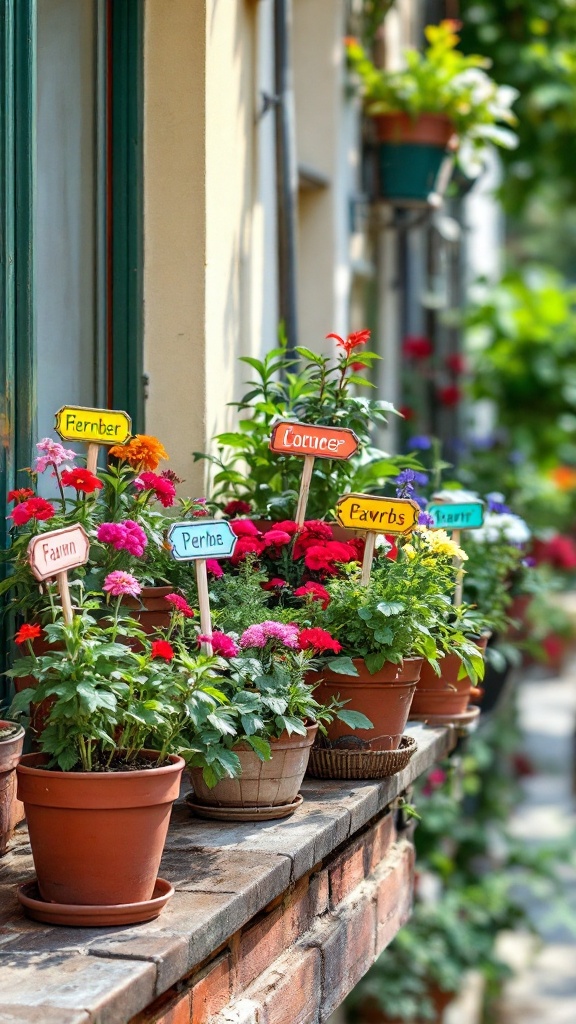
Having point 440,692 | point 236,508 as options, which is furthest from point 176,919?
point 440,692

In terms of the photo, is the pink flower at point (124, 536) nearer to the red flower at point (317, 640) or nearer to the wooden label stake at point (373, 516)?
the red flower at point (317, 640)

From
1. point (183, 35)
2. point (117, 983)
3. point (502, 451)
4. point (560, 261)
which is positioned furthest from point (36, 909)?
point (560, 261)

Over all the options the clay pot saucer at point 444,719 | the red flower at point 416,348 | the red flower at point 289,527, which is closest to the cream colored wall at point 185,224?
the red flower at point 289,527

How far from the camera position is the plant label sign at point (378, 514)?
2.47 m

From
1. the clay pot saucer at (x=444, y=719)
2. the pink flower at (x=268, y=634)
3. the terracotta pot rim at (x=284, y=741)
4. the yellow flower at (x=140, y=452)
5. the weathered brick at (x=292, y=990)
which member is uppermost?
the yellow flower at (x=140, y=452)

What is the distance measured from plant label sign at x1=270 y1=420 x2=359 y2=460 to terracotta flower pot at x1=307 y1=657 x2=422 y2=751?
0.44 metres

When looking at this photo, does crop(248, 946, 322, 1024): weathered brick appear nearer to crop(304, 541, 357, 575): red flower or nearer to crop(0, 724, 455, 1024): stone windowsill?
crop(0, 724, 455, 1024): stone windowsill

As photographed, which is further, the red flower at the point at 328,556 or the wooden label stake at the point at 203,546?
the red flower at the point at 328,556

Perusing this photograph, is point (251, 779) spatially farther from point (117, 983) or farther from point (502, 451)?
point (502, 451)

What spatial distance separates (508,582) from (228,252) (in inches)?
48.5

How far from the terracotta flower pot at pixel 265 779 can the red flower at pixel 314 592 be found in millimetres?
285

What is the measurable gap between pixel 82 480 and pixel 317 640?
0.49 metres

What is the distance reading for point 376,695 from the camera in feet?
8.16

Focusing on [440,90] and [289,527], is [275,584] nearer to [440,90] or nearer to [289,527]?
[289,527]
